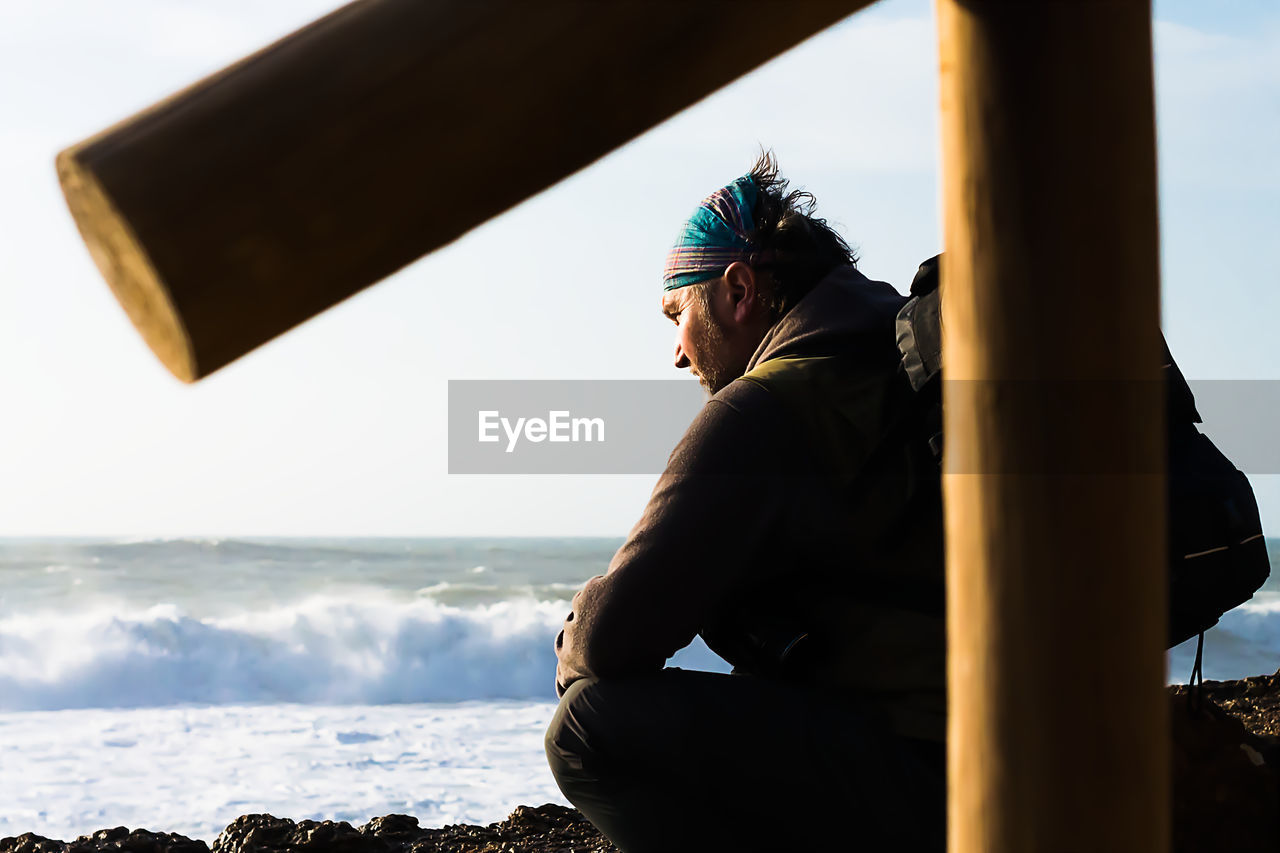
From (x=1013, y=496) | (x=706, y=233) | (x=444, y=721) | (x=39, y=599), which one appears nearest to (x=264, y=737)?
(x=444, y=721)

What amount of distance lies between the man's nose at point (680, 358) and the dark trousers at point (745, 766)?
752 millimetres

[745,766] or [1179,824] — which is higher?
[745,766]

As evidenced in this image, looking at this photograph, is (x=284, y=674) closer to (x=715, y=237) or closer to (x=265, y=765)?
(x=265, y=765)

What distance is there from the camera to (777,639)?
1.82m

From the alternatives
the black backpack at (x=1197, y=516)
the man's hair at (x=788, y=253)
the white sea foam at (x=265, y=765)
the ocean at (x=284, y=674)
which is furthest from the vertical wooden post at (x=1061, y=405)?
the ocean at (x=284, y=674)

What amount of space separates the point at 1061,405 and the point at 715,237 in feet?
4.58

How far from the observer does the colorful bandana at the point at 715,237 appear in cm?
221

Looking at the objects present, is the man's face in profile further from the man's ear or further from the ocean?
the ocean

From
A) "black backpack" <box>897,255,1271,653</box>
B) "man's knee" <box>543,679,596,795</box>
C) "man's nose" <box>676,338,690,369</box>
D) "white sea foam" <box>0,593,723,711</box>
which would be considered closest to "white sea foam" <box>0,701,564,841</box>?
"white sea foam" <box>0,593,723,711</box>

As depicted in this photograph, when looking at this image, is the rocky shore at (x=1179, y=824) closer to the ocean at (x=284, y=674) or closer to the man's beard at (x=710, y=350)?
the man's beard at (x=710, y=350)

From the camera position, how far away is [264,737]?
33.7 ft

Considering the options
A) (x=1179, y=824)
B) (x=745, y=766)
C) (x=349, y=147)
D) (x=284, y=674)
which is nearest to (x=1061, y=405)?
(x=349, y=147)

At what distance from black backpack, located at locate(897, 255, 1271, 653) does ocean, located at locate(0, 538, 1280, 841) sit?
5488 millimetres

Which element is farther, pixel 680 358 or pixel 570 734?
pixel 680 358
